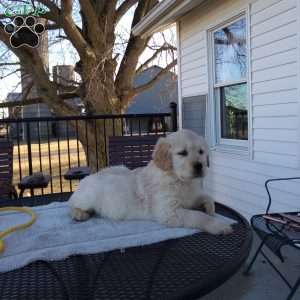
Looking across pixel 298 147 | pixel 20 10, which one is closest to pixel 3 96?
pixel 20 10

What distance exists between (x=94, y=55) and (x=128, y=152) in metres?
4.59

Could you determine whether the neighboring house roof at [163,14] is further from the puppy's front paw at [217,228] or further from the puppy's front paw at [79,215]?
the puppy's front paw at [217,228]

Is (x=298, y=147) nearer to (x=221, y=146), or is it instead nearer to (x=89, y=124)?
(x=221, y=146)

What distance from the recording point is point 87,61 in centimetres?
854

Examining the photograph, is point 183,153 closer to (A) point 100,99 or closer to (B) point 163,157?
(B) point 163,157

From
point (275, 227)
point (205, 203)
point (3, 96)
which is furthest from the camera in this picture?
point (3, 96)

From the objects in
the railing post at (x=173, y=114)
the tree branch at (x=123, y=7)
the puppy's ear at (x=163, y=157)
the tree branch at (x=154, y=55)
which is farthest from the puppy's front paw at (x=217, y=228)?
the tree branch at (x=154, y=55)

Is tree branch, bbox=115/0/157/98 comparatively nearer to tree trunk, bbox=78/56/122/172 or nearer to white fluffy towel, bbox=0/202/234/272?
tree trunk, bbox=78/56/122/172

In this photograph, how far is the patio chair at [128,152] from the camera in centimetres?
445

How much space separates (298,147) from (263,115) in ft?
2.17

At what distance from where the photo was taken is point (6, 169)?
4.14m

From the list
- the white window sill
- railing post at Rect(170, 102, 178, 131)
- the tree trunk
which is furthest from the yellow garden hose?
the tree trunk

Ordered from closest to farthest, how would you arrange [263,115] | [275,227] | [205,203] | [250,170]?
[205,203] → [275,227] → [263,115] → [250,170]

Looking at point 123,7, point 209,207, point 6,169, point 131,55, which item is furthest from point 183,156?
point 123,7
